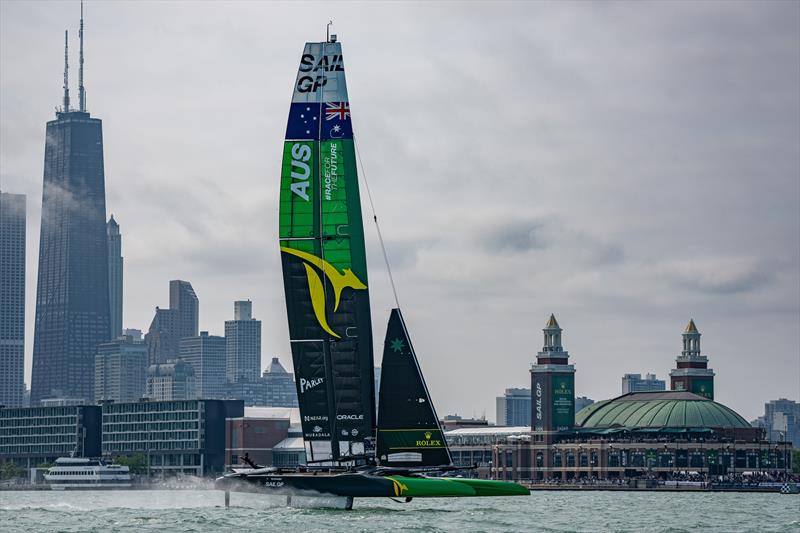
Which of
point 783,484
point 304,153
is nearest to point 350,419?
point 304,153

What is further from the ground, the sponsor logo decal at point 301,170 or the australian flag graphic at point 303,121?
the australian flag graphic at point 303,121

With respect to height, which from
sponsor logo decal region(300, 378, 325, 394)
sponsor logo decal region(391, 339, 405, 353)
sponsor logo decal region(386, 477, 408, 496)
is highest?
sponsor logo decal region(391, 339, 405, 353)

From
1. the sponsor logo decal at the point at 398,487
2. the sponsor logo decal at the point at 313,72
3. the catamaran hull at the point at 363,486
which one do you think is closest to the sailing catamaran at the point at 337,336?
the sponsor logo decal at the point at 313,72

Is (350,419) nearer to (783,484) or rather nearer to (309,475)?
(309,475)

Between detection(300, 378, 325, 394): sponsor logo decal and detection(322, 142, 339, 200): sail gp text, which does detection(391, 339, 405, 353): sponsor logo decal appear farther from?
detection(322, 142, 339, 200): sail gp text

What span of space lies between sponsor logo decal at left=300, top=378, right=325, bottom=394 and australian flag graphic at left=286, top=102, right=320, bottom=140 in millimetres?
10562

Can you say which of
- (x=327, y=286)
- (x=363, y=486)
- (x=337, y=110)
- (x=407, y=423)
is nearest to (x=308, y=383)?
(x=327, y=286)

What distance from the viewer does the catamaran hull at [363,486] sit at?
65.2m

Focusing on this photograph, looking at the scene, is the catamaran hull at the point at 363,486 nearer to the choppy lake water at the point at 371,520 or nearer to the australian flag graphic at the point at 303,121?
the choppy lake water at the point at 371,520

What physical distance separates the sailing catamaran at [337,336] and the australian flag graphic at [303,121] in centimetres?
4

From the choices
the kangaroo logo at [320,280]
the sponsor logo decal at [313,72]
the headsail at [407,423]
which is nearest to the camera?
the headsail at [407,423]

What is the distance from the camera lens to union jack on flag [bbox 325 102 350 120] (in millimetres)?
69625

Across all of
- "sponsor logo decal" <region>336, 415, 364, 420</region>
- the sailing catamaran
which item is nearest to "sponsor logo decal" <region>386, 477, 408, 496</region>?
the sailing catamaran

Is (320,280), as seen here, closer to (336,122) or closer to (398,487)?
(336,122)
